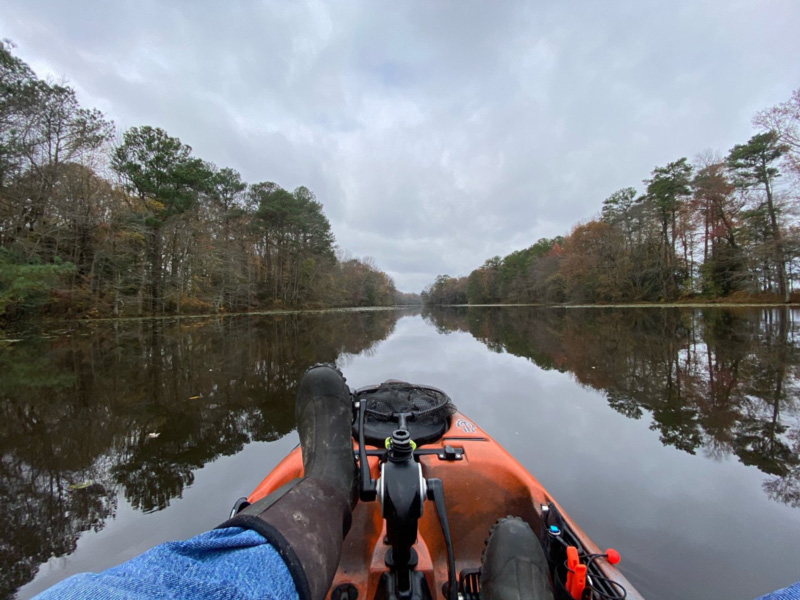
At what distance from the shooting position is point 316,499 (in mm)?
1008

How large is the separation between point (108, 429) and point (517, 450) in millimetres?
3777

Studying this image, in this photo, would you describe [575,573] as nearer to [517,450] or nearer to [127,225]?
[517,450]

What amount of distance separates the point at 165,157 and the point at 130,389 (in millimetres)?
23071

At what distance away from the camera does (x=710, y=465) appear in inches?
99.7

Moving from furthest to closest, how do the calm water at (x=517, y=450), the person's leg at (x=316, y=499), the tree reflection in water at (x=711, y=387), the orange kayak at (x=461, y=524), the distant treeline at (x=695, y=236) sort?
the distant treeline at (x=695, y=236), the tree reflection in water at (x=711, y=387), the calm water at (x=517, y=450), the orange kayak at (x=461, y=524), the person's leg at (x=316, y=499)

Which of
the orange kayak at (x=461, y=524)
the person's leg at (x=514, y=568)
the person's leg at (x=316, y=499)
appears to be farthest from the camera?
the orange kayak at (x=461, y=524)

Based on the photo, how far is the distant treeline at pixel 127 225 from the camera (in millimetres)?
12273

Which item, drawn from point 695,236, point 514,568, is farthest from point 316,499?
point 695,236

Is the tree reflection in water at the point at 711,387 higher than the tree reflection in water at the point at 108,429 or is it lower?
higher

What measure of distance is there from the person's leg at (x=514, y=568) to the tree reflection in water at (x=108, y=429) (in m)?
2.03

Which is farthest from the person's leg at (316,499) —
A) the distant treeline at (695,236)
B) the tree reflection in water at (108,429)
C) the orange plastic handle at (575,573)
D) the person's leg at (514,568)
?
the distant treeline at (695,236)

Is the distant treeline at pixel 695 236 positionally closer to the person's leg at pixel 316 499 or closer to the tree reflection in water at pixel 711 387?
the tree reflection in water at pixel 711 387

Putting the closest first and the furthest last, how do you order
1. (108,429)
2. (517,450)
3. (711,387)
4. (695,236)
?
1. (517,450)
2. (108,429)
3. (711,387)
4. (695,236)

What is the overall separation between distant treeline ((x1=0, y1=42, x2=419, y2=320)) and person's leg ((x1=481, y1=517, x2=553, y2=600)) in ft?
48.2
